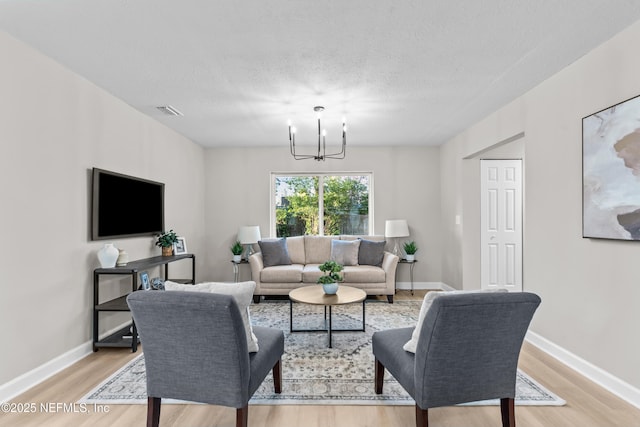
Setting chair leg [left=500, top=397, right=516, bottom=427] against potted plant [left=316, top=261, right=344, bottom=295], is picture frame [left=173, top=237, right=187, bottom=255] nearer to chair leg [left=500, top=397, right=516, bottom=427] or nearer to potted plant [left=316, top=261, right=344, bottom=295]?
potted plant [left=316, top=261, right=344, bottom=295]

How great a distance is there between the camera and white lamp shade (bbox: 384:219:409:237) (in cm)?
552

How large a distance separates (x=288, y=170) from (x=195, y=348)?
4.43m

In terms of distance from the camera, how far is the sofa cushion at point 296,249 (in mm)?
5523

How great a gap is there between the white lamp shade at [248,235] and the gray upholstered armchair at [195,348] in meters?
3.58

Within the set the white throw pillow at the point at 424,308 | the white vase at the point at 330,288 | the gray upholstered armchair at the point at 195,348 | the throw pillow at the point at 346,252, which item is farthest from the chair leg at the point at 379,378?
the throw pillow at the point at 346,252

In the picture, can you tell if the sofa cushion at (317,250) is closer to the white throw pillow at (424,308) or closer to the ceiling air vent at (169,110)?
the ceiling air vent at (169,110)

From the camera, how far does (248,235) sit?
5422 mm

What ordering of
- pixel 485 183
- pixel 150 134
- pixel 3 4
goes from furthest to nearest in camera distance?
pixel 485 183 < pixel 150 134 < pixel 3 4

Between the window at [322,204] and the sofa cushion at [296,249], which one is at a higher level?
the window at [322,204]

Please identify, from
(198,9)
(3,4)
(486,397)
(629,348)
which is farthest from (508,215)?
(3,4)

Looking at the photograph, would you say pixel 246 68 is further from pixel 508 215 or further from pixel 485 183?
pixel 508 215

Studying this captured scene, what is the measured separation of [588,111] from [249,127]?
11.8 feet

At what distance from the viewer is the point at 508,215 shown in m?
5.07

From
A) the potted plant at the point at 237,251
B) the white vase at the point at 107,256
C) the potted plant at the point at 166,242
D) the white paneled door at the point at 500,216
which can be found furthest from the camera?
the potted plant at the point at 237,251
